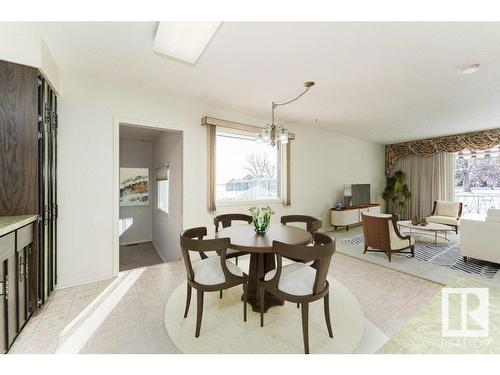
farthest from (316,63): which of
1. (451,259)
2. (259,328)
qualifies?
(451,259)

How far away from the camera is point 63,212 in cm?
265

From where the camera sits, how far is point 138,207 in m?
5.64

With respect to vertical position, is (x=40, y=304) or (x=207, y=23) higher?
(x=207, y=23)

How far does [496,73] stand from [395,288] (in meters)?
2.79

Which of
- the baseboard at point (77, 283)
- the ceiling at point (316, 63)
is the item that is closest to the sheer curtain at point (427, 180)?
the ceiling at point (316, 63)

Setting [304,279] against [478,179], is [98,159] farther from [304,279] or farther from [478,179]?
[478,179]

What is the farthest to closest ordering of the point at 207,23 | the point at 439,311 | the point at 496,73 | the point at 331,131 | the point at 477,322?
the point at 331,131 → the point at 496,73 → the point at 439,311 → the point at 477,322 → the point at 207,23

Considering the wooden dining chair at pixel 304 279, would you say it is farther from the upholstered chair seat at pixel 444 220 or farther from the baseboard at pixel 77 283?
the upholstered chair seat at pixel 444 220

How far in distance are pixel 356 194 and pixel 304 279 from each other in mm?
4917

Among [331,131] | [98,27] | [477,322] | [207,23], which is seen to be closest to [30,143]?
[98,27]

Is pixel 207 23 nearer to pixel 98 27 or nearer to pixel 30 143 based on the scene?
pixel 98 27

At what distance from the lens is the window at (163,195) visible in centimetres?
452

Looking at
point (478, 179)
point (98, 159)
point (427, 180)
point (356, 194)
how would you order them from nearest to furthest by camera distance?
1. point (98, 159)
2. point (478, 179)
3. point (356, 194)
4. point (427, 180)

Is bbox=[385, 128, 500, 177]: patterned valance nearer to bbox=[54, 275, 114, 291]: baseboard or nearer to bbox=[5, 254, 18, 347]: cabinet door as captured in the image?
bbox=[54, 275, 114, 291]: baseboard
